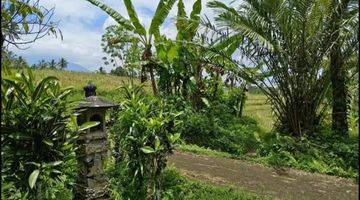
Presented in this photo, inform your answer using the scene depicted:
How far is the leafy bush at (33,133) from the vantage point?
3707mm

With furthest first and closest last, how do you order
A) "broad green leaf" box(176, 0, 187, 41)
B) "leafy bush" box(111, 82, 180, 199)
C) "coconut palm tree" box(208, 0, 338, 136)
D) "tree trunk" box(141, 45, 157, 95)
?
1. "tree trunk" box(141, 45, 157, 95)
2. "broad green leaf" box(176, 0, 187, 41)
3. "coconut palm tree" box(208, 0, 338, 136)
4. "leafy bush" box(111, 82, 180, 199)

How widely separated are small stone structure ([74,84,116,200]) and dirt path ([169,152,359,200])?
7.07 feet

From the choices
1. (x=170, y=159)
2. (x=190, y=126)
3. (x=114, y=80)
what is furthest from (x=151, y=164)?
(x=114, y=80)

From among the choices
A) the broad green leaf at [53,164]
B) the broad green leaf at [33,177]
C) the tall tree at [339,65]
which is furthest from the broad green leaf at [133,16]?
the broad green leaf at [33,177]

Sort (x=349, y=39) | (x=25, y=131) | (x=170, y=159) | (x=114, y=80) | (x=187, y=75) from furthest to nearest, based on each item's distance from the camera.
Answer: (x=114, y=80) → (x=187, y=75) → (x=349, y=39) → (x=170, y=159) → (x=25, y=131)

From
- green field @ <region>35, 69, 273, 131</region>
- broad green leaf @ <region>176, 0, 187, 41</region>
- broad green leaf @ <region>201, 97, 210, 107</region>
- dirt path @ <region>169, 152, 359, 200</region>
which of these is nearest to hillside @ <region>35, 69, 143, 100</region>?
green field @ <region>35, 69, 273, 131</region>

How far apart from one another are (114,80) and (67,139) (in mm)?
17907

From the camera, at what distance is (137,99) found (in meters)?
5.73

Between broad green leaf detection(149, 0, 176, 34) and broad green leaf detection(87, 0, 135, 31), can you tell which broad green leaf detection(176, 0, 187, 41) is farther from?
broad green leaf detection(87, 0, 135, 31)

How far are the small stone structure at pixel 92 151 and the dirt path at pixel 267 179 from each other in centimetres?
215

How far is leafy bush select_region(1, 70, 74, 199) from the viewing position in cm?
371

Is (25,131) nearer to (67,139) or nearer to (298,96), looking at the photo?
(67,139)

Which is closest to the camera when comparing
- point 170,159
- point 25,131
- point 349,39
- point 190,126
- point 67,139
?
point 25,131

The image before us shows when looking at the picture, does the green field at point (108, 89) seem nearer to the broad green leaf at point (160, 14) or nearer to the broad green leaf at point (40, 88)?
the broad green leaf at point (160, 14)
